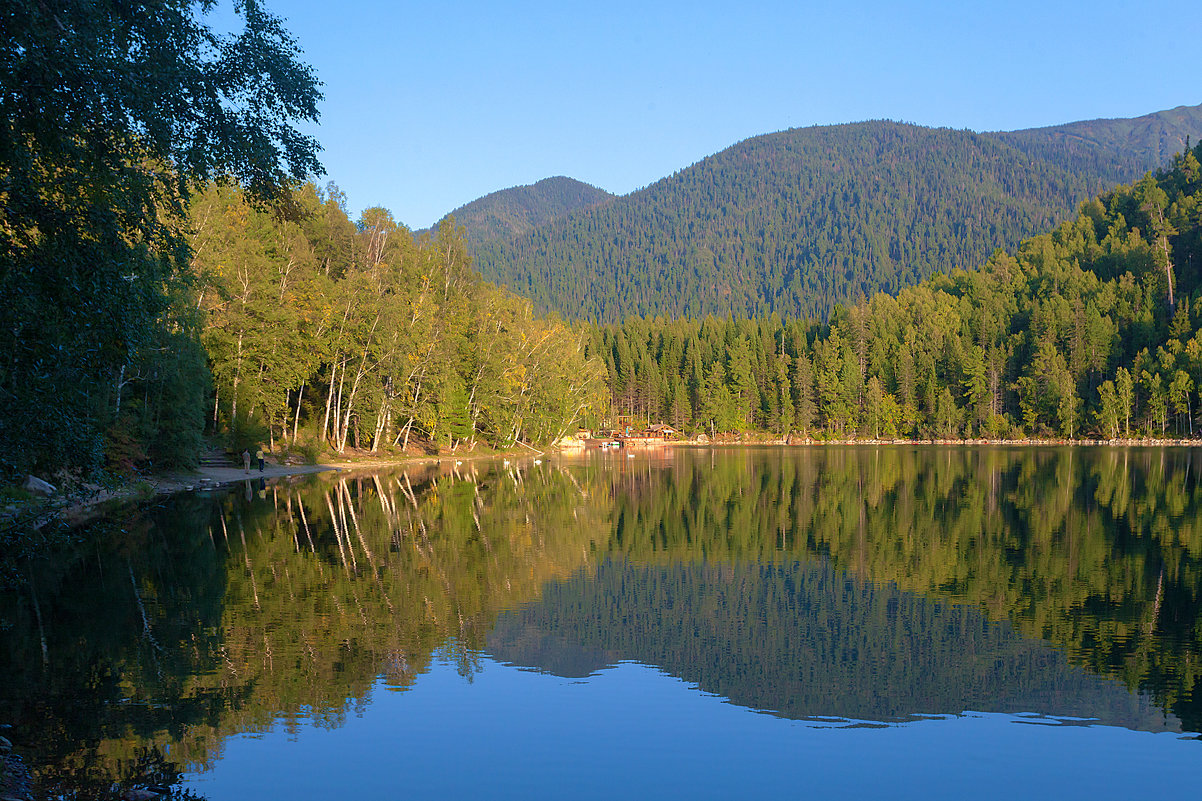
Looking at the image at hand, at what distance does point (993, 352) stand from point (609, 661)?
4974 inches

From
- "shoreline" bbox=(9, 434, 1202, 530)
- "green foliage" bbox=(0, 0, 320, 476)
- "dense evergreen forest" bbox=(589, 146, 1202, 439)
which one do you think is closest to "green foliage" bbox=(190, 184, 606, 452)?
"shoreline" bbox=(9, 434, 1202, 530)

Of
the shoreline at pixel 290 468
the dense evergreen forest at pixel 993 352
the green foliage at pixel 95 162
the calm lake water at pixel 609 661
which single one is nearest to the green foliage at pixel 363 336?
the shoreline at pixel 290 468

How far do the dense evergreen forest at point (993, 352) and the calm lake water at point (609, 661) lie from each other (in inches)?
3868

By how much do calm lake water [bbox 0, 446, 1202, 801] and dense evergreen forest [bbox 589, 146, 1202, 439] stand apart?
98240 mm

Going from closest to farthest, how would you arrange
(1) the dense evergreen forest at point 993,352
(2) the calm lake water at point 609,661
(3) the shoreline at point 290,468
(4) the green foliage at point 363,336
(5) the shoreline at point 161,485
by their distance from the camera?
(2) the calm lake water at point 609,661 < (5) the shoreline at point 161,485 < (3) the shoreline at point 290,468 < (4) the green foliage at point 363,336 < (1) the dense evergreen forest at point 993,352

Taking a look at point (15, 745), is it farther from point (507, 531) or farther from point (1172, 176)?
point (1172, 176)

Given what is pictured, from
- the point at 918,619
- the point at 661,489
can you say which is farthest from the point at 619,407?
the point at 918,619

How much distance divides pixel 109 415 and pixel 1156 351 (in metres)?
119

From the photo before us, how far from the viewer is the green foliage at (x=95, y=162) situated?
11453mm

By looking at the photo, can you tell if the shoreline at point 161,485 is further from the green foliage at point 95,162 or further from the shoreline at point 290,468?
the green foliage at point 95,162

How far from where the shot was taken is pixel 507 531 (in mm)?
29812

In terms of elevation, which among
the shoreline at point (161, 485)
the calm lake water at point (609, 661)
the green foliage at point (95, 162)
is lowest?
Answer: the calm lake water at point (609, 661)

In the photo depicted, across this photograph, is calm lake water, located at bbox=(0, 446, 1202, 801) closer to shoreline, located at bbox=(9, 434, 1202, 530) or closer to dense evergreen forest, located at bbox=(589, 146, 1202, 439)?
shoreline, located at bbox=(9, 434, 1202, 530)

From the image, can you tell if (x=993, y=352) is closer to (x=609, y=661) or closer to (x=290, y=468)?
(x=290, y=468)
